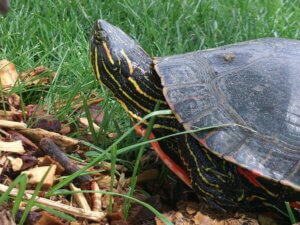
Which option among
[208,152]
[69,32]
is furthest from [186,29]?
[208,152]

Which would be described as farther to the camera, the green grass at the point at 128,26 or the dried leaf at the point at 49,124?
the green grass at the point at 128,26

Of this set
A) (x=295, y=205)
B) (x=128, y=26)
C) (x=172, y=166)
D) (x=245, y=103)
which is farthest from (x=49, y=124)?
(x=128, y=26)

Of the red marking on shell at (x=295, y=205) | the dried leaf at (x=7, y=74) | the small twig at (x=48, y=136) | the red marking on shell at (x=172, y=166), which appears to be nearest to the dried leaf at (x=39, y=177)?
the small twig at (x=48, y=136)

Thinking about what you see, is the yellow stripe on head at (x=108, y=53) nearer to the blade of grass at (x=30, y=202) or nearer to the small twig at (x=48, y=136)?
the small twig at (x=48, y=136)

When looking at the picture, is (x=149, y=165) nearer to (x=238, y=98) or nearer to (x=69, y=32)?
(x=238, y=98)

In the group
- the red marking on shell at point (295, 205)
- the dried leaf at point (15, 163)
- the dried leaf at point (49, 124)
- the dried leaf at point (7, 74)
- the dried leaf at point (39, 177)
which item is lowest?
the red marking on shell at point (295, 205)

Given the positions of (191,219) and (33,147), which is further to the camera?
(33,147)

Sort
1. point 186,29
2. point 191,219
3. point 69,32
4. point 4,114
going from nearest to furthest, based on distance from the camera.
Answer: point 191,219 < point 4,114 < point 69,32 < point 186,29
